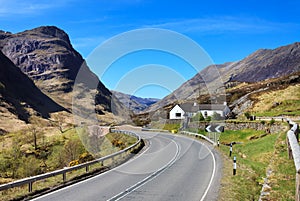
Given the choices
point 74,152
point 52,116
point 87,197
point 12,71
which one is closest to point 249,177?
point 87,197

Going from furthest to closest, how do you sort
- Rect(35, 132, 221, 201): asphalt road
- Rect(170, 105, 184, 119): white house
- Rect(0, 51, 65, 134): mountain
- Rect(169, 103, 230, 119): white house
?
Rect(0, 51, 65, 134): mountain → Rect(170, 105, 184, 119): white house → Rect(169, 103, 230, 119): white house → Rect(35, 132, 221, 201): asphalt road

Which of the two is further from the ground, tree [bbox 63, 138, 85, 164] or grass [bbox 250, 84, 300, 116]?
grass [bbox 250, 84, 300, 116]

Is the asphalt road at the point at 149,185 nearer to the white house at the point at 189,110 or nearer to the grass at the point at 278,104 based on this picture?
the grass at the point at 278,104

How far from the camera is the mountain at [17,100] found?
114125 millimetres

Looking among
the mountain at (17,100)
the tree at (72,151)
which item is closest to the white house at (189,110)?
the mountain at (17,100)

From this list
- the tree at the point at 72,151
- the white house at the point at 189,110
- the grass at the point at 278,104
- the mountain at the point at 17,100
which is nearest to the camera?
the tree at the point at 72,151

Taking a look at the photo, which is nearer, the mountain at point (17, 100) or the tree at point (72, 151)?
the tree at point (72, 151)

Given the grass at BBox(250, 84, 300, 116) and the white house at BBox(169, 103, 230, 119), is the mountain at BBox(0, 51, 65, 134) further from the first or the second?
the grass at BBox(250, 84, 300, 116)

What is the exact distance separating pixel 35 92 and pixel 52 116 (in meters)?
24.6

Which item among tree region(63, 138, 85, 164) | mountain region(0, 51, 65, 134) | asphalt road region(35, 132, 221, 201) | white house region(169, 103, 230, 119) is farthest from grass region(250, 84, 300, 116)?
Result: mountain region(0, 51, 65, 134)

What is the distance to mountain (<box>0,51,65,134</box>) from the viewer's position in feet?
374

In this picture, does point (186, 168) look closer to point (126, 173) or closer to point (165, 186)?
point (126, 173)

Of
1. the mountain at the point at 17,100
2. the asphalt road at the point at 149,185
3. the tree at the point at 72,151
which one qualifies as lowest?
the tree at the point at 72,151

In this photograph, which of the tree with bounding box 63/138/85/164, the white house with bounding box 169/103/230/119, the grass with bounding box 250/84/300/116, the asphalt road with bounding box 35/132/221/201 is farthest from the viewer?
the white house with bounding box 169/103/230/119
